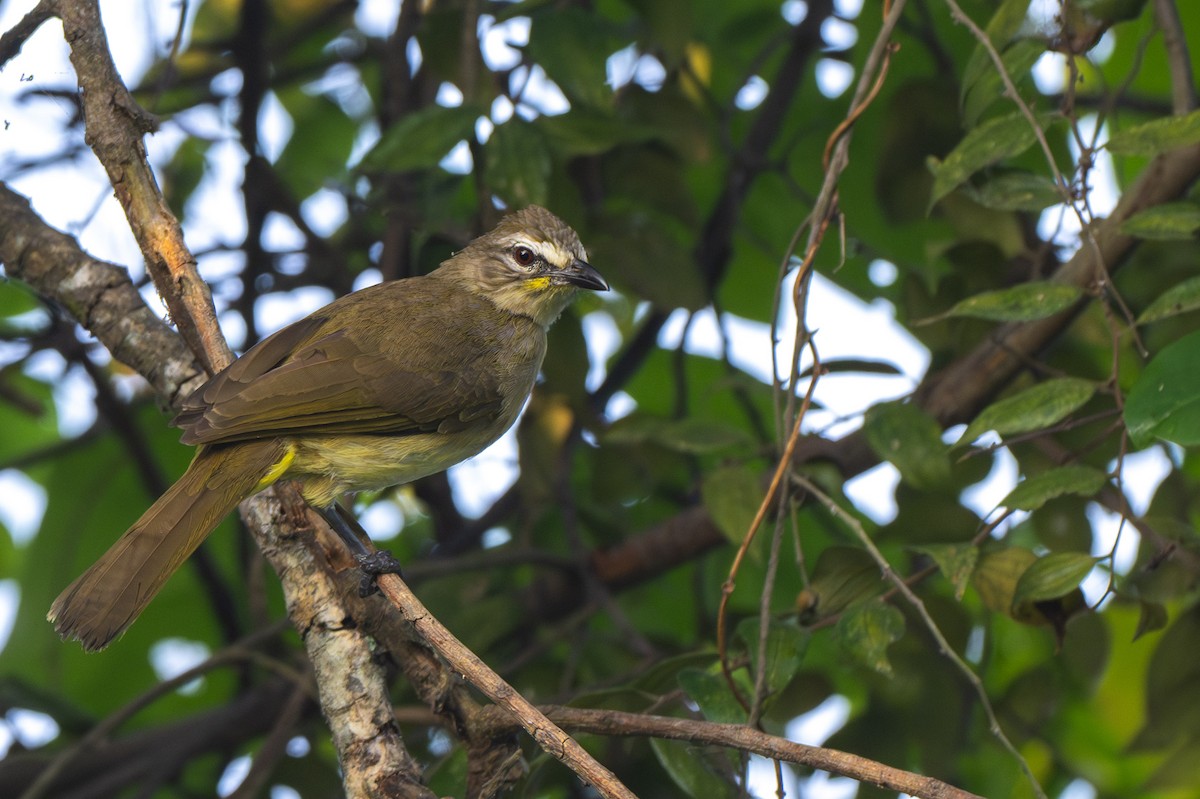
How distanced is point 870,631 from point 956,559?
0.78 feet

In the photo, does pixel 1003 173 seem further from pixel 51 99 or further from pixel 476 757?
pixel 51 99

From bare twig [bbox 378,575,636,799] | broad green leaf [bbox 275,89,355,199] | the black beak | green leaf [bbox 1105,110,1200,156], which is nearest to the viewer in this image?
bare twig [bbox 378,575,636,799]

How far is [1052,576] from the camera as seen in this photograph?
2.59 meters

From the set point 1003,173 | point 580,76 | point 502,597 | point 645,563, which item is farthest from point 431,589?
point 1003,173

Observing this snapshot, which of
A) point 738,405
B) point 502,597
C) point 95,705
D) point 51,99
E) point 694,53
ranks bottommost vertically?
point 502,597

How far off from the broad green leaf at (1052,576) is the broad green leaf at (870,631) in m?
0.26

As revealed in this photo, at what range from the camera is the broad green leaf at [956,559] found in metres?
2.57

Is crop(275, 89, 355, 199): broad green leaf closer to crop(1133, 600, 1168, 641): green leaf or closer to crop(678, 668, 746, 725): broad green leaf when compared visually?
crop(678, 668, 746, 725): broad green leaf

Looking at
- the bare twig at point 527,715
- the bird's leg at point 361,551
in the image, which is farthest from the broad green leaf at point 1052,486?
the bird's leg at point 361,551

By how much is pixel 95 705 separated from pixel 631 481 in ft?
6.88

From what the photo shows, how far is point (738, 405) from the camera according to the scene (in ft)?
15.0

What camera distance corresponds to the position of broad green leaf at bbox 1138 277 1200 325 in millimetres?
2527

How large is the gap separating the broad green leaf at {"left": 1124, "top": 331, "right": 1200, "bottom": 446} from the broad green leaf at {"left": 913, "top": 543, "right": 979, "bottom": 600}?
43cm

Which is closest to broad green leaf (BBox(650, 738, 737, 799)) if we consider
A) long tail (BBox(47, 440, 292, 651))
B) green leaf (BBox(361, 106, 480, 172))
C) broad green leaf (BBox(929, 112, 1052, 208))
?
long tail (BBox(47, 440, 292, 651))
